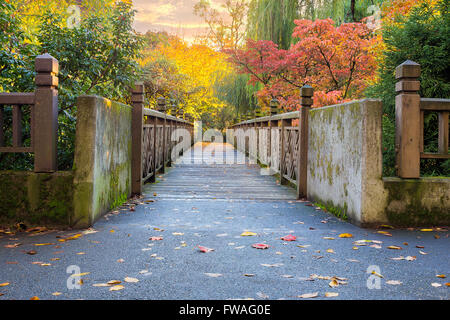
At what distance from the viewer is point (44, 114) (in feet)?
12.5

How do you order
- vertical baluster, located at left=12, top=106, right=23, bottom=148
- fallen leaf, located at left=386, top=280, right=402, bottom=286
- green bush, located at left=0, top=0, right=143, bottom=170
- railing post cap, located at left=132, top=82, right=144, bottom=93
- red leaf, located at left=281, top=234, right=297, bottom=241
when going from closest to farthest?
fallen leaf, located at left=386, top=280, right=402, bottom=286, red leaf, located at left=281, top=234, right=297, bottom=241, vertical baluster, located at left=12, top=106, right=23, bottom=148, green bush, located at left=0, top=0, right=143, bottom=170, railing post cap, located at left=132, top=82, right=144, bottom=93

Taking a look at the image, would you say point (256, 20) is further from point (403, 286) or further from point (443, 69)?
point (403, 286)

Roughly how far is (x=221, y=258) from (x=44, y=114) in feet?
7.30

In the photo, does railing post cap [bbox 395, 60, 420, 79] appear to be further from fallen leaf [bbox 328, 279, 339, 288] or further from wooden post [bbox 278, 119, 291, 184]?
wooden post [bbox 278, 119, 291, 184]

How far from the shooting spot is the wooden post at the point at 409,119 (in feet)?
13.0

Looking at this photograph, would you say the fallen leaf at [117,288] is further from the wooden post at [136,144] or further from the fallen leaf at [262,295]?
the wooden post at [136,144]

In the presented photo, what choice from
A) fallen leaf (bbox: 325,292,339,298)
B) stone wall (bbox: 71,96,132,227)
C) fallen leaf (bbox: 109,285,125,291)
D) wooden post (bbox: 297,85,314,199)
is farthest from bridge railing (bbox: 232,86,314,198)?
fallen leaf (bbox: 109,285,125,291)

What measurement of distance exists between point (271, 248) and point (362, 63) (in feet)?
27.0

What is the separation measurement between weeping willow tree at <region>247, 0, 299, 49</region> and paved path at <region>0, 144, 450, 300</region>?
10.2 meters

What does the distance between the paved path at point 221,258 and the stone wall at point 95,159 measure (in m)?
0.18

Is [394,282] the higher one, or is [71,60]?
[71,60]

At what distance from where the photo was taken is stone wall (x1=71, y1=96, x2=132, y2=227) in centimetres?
384

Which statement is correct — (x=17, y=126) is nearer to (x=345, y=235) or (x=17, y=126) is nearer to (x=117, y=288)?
(x=117, y=288)

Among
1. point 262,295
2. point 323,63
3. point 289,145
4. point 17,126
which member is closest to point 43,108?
point 17,126
